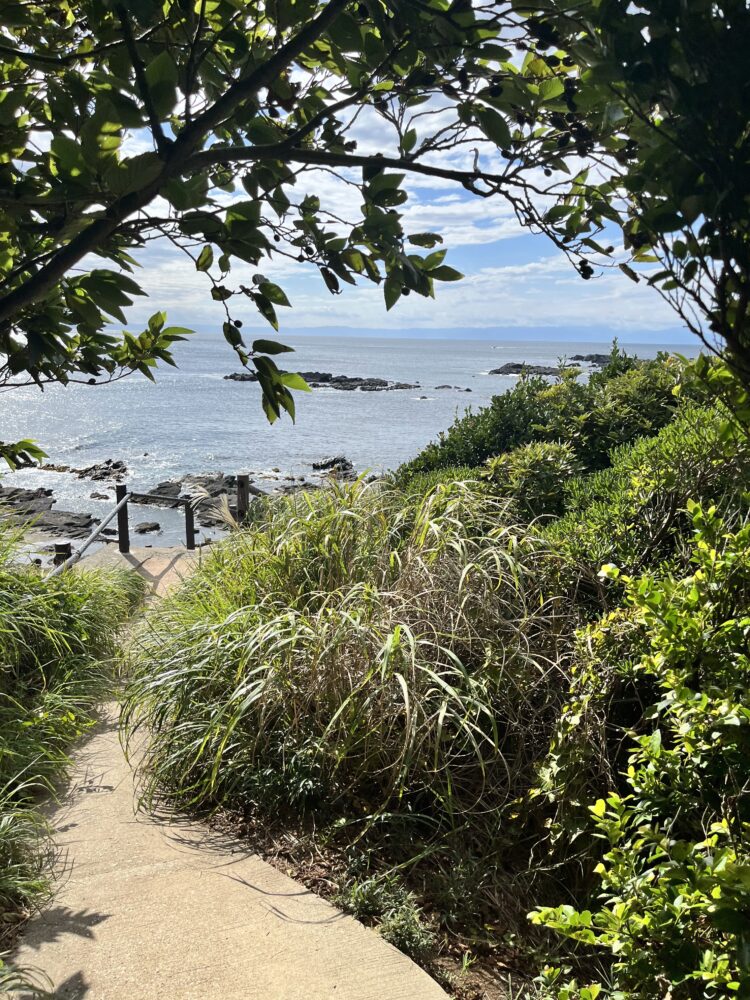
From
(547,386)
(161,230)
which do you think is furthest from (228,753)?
(547,386)

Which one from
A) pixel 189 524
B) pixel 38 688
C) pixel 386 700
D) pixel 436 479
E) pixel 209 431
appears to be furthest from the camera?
pixel 209 431

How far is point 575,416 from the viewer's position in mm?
7000

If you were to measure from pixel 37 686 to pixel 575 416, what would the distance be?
5.22m

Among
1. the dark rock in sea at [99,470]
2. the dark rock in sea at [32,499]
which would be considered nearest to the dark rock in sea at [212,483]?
the dark rock in sea at [99,470]

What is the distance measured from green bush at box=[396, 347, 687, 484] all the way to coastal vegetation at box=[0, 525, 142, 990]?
10.3 ft

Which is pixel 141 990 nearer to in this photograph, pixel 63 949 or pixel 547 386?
pixel 63 949

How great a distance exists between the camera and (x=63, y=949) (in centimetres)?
282

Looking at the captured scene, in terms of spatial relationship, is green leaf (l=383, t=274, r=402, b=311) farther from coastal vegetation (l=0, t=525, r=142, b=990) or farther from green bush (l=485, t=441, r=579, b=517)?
green bush (l=485, t=441, r=579, b=517)

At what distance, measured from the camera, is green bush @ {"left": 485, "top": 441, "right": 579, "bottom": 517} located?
229 inches

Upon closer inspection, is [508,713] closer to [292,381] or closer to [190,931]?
[190,931]

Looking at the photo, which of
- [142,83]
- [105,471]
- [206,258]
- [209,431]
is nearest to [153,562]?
[206,258]

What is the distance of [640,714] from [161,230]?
3.06 m

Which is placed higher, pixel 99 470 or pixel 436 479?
pixel 436 479

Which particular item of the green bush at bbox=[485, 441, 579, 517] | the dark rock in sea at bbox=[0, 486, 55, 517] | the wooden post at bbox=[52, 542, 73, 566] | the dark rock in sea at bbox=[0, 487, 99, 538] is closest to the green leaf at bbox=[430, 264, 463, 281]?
the green bush at bbox=[485, 441, 579, 517]
